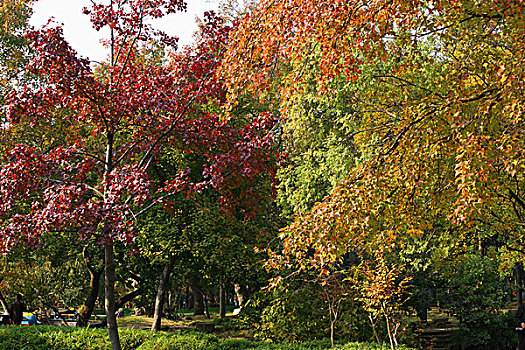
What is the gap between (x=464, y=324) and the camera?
1552 centimetres

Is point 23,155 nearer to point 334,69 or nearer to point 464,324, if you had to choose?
point 334,69

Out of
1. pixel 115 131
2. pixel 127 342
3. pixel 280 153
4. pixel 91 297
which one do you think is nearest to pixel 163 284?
pixel 91 297

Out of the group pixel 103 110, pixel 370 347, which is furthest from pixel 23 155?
pixel 370 347

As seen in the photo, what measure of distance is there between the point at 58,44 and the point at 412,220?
5.27m

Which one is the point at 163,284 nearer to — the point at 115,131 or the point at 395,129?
the point at 115,131

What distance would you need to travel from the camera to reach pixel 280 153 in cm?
873

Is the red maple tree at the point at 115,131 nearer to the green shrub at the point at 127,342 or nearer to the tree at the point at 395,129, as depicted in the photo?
the tree at the point at 395,129

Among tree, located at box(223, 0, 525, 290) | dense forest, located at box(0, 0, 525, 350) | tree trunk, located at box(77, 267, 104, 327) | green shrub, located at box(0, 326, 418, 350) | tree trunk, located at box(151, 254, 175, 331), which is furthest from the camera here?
tree trunk, located at box(77, 267, 104, 327)

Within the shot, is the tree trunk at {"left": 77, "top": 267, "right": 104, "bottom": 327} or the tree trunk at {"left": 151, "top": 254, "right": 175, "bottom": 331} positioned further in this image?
the tree trunk at {"left": 77, "top": 267, "right": 104, "bottom": 327}

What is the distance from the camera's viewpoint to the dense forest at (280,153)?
16.1ft

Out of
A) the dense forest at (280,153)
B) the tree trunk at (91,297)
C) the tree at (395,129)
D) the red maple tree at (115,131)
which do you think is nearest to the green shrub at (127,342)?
the dense forest at (280,153)

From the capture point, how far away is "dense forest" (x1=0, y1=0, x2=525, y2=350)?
16.1 ft

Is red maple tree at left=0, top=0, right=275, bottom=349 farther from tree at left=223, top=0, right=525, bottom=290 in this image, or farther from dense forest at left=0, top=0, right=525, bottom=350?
tree at left=223, top=0, right=525, bottom=290

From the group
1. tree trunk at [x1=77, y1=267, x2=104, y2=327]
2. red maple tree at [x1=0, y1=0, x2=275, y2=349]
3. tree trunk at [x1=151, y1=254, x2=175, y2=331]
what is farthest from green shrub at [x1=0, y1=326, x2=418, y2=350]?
tree trunk at [x1=77, y1=267, x2=104, y2=327]
